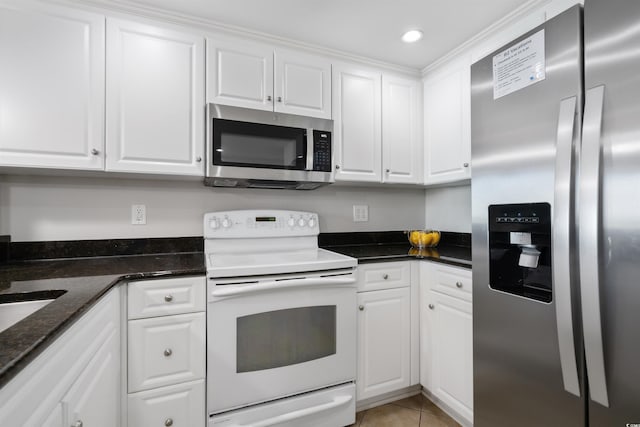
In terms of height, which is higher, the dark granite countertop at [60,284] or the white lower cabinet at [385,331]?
the dark granite countertop at [60,284]

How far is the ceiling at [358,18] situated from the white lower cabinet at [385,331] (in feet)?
4.66

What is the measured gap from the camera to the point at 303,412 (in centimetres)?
156

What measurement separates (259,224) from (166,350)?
2.94ft

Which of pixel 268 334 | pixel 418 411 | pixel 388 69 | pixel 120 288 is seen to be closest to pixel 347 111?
pixel 388 69

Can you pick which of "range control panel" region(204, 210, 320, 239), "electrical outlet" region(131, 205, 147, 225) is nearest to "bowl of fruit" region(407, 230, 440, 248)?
"range control panel" region(204, 210, 320, 239)

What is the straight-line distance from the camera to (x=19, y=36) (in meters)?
1.38

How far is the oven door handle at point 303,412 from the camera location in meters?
1.49

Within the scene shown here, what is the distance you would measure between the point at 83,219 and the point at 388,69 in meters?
2.21

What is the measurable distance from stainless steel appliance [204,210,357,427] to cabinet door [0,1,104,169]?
0.89 metres

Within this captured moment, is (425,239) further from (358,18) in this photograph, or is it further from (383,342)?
(358,18)

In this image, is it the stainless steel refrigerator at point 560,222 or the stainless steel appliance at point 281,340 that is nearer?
the stainless steel refrigerator at point 560,222

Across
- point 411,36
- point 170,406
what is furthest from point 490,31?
point 170,406

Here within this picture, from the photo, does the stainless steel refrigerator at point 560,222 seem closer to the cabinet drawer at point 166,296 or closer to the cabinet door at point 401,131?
the cabinet door at point 401,131

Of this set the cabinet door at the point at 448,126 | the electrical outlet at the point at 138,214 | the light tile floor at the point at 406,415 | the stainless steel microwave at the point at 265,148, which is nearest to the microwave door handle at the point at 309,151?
the stainless steel microwave at the point at 265,148
